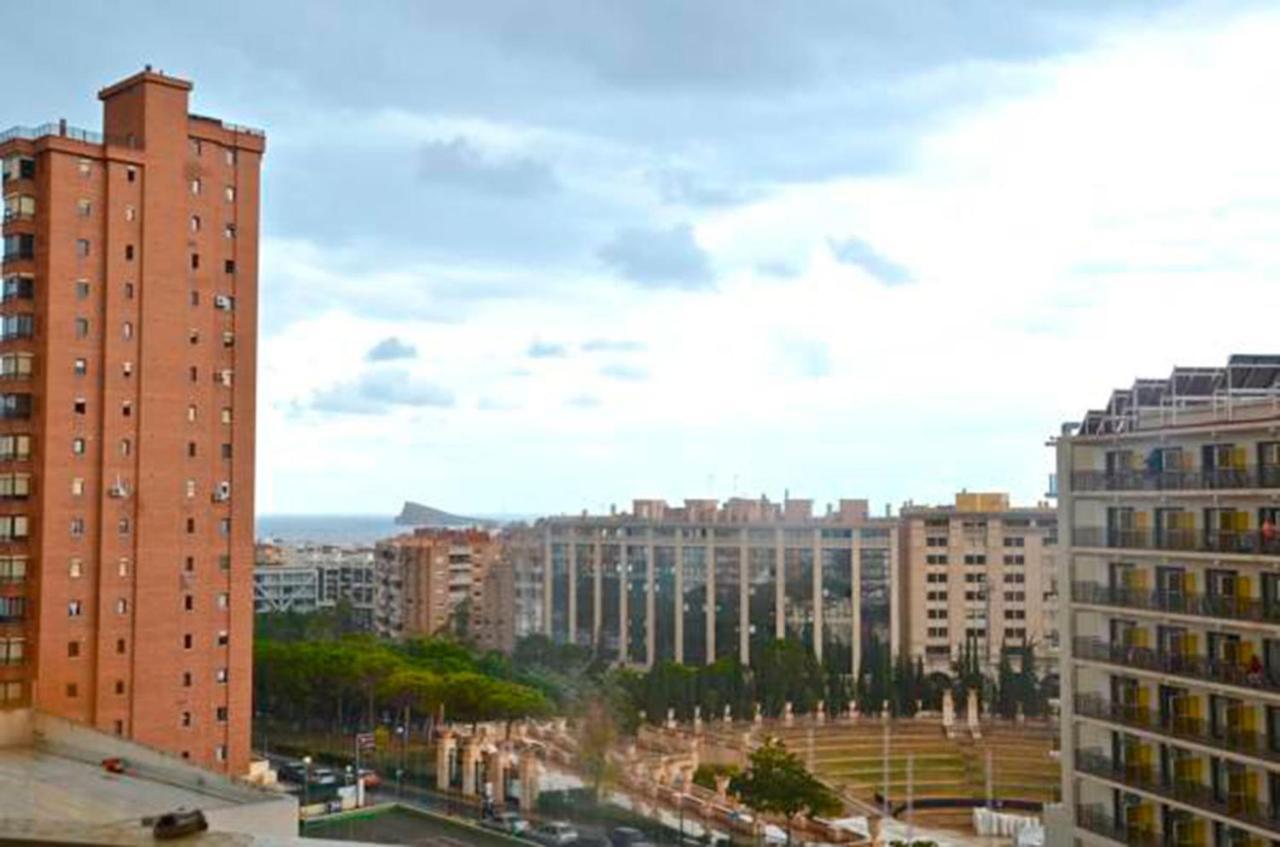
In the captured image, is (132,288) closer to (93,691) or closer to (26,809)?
(93,691)

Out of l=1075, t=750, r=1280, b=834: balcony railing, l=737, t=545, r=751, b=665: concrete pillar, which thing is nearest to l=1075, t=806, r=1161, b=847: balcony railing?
l=1075, t=750, r=1280, b=834: balcony railing

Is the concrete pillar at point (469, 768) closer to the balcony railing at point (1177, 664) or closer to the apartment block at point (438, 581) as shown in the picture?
the balcony railing at point (1177, 664)

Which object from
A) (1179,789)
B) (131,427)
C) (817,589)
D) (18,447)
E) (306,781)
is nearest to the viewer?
(1179,789)

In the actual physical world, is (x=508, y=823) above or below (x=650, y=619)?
below

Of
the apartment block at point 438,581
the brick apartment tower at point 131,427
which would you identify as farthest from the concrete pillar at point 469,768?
the apartment block at point 438,581

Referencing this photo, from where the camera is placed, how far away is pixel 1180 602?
219 inches

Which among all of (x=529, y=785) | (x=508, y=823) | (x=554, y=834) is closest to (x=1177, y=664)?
(x=554, y=834)

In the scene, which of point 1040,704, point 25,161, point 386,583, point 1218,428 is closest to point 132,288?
point 25,161

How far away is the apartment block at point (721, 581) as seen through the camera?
637 inches

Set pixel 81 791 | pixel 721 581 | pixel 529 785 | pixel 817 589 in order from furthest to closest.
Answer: pixel 721 581 → pixel 817 589 → pixel 529 785 → pixel 81 791

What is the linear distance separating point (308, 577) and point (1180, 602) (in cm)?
2698

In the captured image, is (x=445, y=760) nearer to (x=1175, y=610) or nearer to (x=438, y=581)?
(x=1175, y=610)

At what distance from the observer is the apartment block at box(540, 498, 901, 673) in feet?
53.1

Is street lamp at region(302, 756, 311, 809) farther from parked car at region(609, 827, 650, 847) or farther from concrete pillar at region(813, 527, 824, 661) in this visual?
concrete pillar at region(813, 527, 824, 661)
